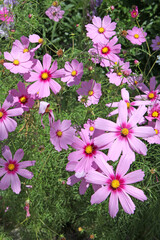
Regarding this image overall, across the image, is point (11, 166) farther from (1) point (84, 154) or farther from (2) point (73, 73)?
(2) point (73, 73)


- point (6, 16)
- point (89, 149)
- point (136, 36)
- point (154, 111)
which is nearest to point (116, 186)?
point (89, 149)

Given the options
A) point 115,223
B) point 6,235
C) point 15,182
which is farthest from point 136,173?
point 6,235

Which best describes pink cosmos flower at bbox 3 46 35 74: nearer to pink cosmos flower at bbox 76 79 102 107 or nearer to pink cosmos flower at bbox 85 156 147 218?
pink cosmos flower at bbox 76 79 102 107

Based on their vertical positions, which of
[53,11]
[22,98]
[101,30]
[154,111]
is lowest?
[22,98]

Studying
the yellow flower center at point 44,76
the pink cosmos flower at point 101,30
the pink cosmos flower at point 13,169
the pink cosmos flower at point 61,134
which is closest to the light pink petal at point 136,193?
the pink cosmos flower at point 61,134

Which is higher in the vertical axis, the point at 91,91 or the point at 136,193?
the point at 91,91

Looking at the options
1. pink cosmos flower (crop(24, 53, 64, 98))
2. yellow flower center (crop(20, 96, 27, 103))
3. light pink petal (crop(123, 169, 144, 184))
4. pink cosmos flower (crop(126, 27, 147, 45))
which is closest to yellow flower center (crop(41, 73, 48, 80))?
pink cosmos flower (crop(24, 53, 64, 98))

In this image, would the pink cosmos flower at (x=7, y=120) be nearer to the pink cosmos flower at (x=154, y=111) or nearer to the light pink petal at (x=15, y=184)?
the light pink petal at (x=15, y=184)
